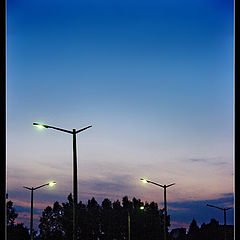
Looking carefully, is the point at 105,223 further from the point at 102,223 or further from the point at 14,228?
the point at 14,228

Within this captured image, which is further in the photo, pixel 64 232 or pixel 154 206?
pixel 154 206

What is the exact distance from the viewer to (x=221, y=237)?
123 meters

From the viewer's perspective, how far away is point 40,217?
417 feet

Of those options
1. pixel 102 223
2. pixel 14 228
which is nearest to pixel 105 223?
pixel 102 223
